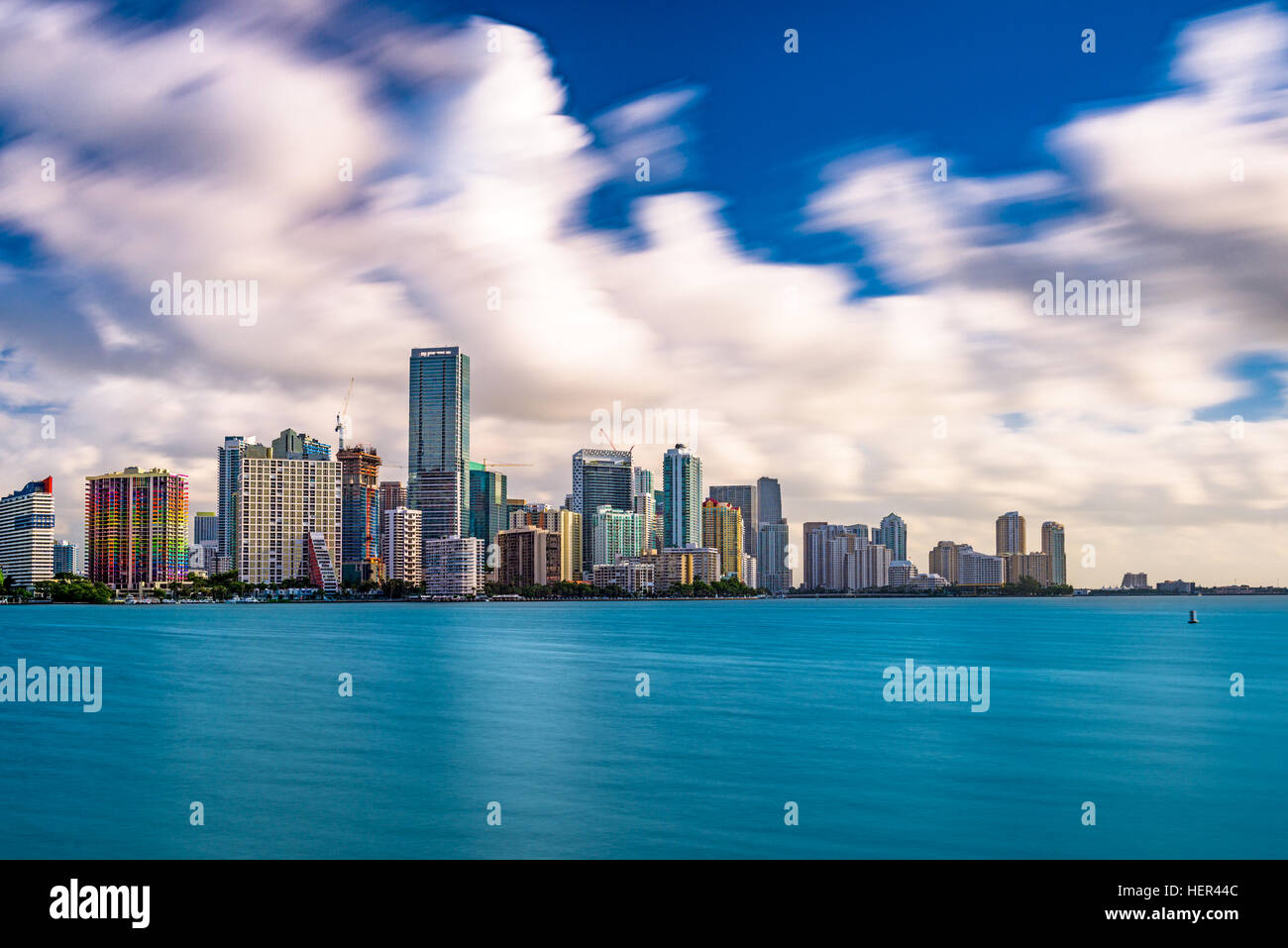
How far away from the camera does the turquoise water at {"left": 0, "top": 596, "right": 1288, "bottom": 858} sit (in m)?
30.4

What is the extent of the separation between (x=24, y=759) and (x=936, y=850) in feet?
122

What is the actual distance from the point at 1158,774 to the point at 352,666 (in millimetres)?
70938

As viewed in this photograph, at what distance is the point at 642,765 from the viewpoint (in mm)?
41875

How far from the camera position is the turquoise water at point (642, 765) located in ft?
99.6

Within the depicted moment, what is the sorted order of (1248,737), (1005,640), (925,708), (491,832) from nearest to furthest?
(491,832), (1248,737), (925,708), (1005,640)

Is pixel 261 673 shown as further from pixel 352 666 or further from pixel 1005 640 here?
pixel 1005 640

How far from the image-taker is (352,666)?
92.7m

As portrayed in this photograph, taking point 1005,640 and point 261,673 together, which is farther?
point 1005,640

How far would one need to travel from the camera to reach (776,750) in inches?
1786
